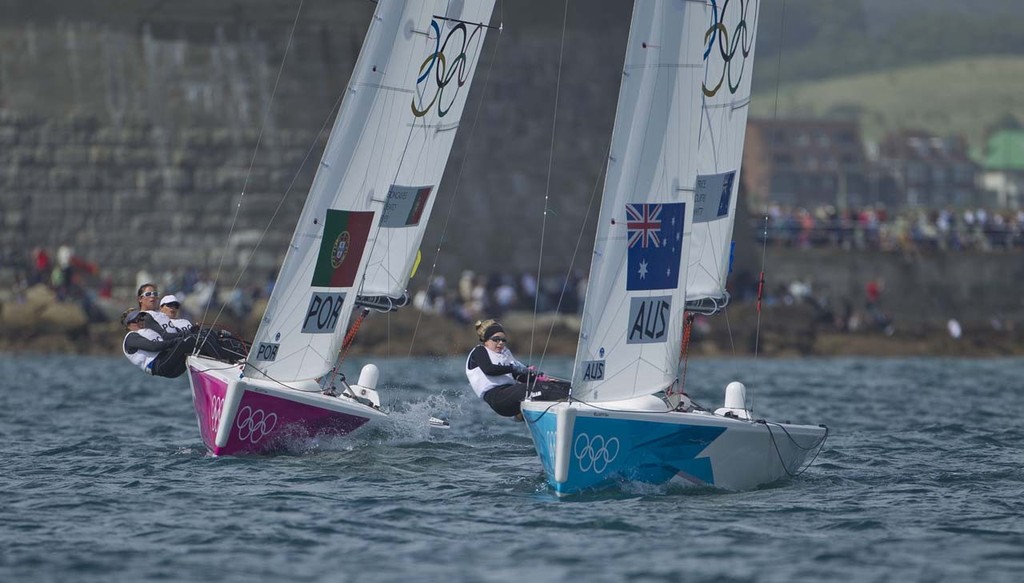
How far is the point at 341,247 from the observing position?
51.2 ft

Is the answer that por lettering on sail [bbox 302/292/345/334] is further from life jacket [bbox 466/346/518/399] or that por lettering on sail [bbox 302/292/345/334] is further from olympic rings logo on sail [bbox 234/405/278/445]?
life jacket [bbox 466/346/518/399]

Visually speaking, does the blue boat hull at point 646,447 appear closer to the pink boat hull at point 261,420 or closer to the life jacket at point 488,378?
the life jacket at point 488,378

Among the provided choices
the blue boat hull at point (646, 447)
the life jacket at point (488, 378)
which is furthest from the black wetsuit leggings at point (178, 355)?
the blue boat hull at point (646, 447)

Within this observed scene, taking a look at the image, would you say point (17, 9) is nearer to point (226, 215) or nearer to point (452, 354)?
point (226, 215)

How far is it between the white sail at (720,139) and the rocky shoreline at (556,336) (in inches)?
591

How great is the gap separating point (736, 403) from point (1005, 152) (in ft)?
296

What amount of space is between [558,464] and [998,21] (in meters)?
136

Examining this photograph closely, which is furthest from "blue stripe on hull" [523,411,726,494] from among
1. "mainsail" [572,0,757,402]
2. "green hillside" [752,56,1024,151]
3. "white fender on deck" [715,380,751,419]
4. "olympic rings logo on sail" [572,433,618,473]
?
"green hillside" [752,56,1024,151]

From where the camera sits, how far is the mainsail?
12906 mm

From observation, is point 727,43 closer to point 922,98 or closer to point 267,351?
point 267,351

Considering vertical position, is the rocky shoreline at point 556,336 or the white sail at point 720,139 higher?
the white sail at point 720,139

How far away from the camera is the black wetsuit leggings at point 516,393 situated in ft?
44.9

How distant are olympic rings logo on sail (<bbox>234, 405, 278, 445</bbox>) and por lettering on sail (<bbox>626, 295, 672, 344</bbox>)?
3.47 m

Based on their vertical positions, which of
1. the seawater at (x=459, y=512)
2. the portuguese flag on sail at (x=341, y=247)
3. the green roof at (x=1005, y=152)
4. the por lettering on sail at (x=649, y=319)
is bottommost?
the seawater at (x=459, y=512)
